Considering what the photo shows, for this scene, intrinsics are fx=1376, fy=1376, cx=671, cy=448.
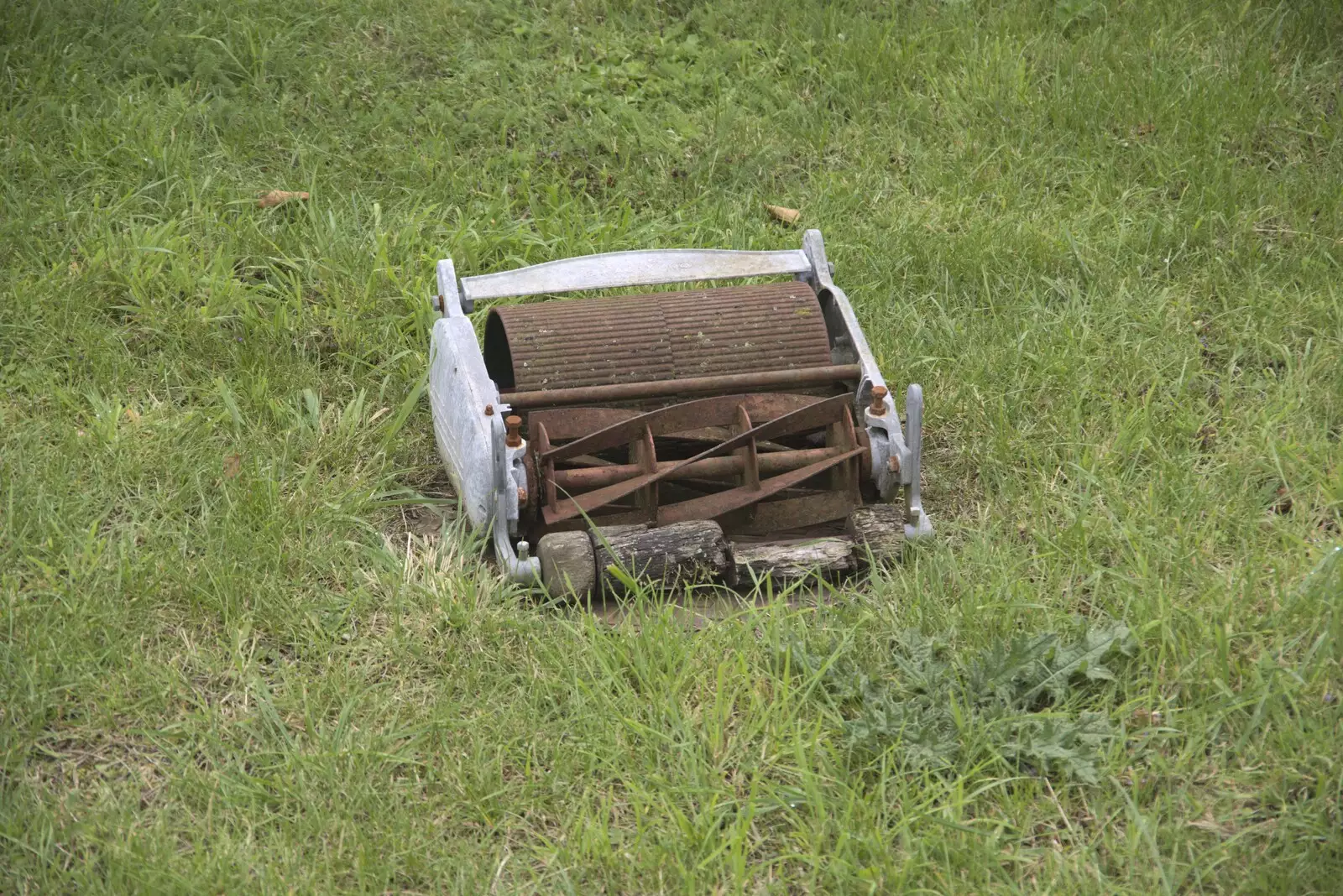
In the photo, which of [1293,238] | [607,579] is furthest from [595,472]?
[1293,238]

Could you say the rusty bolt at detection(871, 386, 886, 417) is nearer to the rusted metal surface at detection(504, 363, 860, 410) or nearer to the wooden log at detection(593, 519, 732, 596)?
the rusted metal surface at detection(504, 363, 860, 410)

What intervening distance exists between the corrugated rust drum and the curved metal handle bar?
0.05m

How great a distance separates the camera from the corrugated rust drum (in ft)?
12.3

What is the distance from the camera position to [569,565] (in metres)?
3.35

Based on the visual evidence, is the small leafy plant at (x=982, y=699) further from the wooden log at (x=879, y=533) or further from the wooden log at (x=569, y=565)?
the wooden log at (x=569, y=565)

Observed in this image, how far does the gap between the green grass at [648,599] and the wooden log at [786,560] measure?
0.13m

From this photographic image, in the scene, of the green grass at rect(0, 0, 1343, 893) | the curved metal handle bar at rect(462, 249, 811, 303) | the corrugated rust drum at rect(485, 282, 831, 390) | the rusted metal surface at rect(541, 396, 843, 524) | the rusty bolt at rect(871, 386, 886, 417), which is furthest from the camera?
the curved metal handle bar at rect(462, 249, 811, 303)

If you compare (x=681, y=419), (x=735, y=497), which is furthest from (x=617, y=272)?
(x=735, y=497)

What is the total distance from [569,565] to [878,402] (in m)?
0.93

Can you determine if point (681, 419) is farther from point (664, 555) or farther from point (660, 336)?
point (664, 555)

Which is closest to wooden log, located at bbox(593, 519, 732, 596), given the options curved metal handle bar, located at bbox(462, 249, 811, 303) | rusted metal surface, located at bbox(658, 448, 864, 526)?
rusted metal surface, located at bbox(658, 448, 864, 526)

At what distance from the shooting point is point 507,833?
9.02ft

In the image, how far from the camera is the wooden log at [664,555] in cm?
336

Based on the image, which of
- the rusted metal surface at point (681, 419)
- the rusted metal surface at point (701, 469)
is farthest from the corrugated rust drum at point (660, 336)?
the rusted metal surface at point (701, 469)
